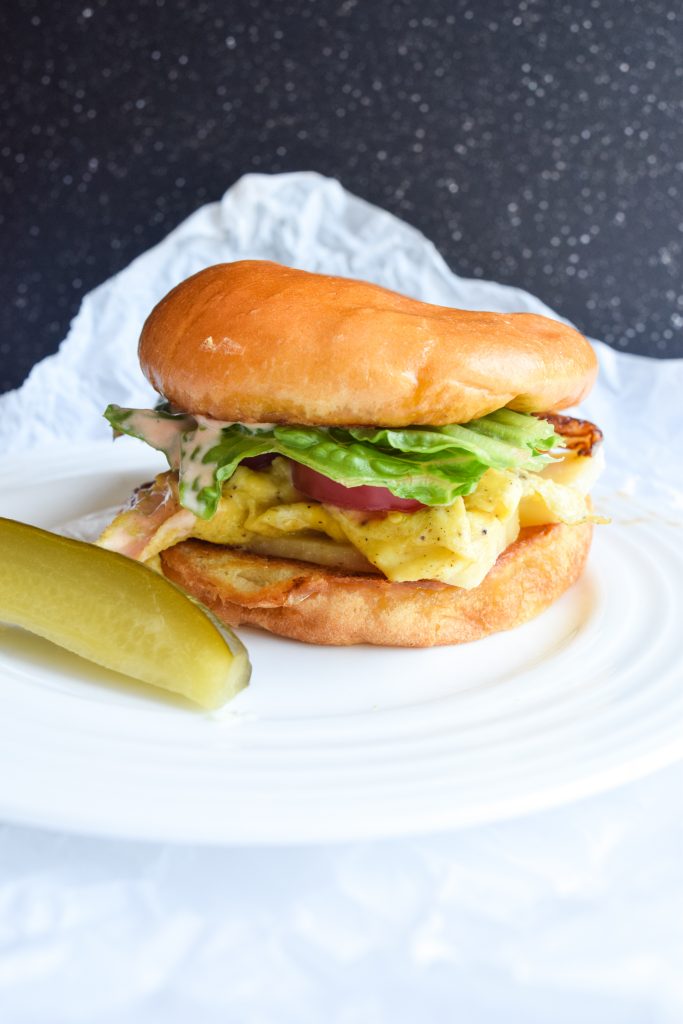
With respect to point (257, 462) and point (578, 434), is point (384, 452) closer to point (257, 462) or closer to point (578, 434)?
point (257, 462)

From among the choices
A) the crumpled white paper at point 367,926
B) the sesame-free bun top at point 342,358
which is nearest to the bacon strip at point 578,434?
the sesame-free bun top at point 342,358

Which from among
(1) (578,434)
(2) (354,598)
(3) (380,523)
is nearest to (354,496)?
(3) (380,523)

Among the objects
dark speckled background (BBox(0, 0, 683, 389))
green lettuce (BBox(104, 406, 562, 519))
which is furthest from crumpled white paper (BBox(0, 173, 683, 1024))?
dark speckled background (BBox(0, 0, 683, 389))

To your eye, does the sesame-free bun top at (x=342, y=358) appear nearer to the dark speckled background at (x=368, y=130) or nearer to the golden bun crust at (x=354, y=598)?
the golden bun crust at (x=354, y=598)

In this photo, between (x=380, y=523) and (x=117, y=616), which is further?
(x=380, y=523)

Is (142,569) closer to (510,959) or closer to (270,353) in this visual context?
(270,353)

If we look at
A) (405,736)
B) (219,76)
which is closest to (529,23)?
(219,76)
